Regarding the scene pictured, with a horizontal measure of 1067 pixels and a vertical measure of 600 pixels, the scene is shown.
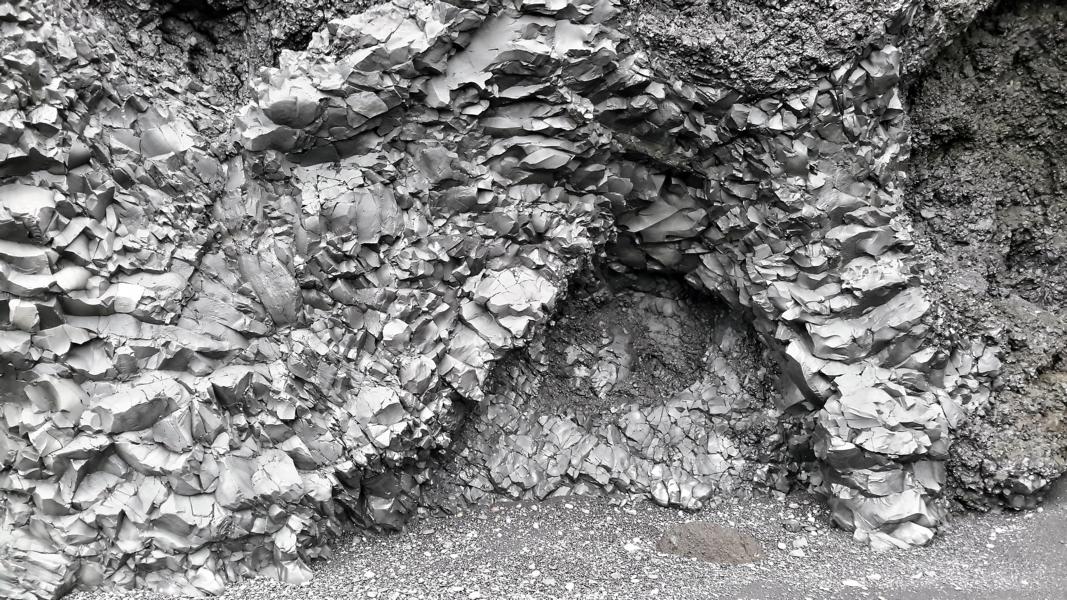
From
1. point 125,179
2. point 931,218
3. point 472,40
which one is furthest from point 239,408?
point 931,218

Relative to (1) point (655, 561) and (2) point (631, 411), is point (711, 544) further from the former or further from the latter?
(2) point (631, 411)

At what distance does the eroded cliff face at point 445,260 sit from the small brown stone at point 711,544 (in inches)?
19.4

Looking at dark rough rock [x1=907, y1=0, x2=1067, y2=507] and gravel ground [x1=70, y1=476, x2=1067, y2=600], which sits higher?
dark rough rock [x1=907, y1=0, x2=1067, y2=507]

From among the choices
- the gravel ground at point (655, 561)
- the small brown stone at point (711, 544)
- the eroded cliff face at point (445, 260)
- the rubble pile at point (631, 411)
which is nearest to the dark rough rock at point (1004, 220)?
the eroded cliff face at point (445, 260)

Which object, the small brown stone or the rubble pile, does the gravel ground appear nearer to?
the small brown stone

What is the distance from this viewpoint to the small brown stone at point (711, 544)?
5910mm

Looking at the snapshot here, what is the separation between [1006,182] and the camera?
6816mm

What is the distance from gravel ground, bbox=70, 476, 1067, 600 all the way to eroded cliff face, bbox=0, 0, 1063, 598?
0.25 meters

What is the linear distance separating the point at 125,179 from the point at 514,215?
130 inches

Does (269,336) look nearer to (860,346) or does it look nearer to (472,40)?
(472,40)

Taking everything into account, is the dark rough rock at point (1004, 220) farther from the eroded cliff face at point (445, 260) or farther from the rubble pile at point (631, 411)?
the rubble pile at point (631, 411)

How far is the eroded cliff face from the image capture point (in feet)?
16.5

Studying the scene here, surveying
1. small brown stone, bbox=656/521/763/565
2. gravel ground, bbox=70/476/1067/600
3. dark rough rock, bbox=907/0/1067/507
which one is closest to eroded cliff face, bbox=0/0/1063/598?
dark rough rock, bbox=907/0/1067/507

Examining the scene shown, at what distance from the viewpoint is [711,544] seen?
6.05 meters
